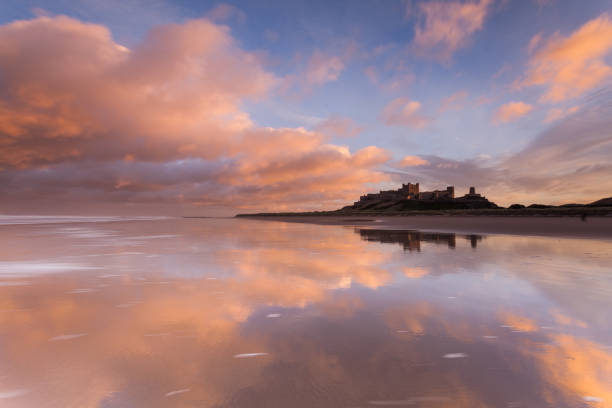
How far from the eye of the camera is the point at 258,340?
3.44 metres

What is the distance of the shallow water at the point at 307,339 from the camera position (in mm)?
2422

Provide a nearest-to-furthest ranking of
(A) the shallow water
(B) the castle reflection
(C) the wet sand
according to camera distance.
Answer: (A) the shallow water, (B) the castle reflection, (C) the wet sand

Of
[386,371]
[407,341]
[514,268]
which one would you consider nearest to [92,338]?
[386,371]

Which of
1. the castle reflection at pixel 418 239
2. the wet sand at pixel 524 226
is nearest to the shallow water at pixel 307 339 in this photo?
the castle reflection at pixel 418 239

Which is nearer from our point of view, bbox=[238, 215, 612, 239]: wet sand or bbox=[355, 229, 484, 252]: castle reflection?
bbox=[355, 229, 484, 252]: castle reflection

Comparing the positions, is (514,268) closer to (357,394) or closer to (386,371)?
(386,371)

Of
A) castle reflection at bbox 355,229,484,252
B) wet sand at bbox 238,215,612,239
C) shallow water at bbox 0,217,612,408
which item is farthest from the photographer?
wet sand at bbox 238,215,612,239

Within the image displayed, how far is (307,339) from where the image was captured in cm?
349

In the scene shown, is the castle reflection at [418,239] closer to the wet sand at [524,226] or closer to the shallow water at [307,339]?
the wet sand at [524,226]

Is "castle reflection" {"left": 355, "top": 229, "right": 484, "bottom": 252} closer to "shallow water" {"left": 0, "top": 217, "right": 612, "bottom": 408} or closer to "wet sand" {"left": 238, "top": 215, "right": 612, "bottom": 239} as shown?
"wet sand" {"left": 238, "top": 215, "right": 612, "bottom": 239}

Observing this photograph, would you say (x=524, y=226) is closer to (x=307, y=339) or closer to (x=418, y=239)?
(x=418, y=239)

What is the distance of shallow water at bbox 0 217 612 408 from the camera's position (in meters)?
2.42

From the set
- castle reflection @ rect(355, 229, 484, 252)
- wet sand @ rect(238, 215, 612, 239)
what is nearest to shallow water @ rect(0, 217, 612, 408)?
castle reflection @ rect(355, 229, 484, 252)

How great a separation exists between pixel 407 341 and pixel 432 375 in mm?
732
